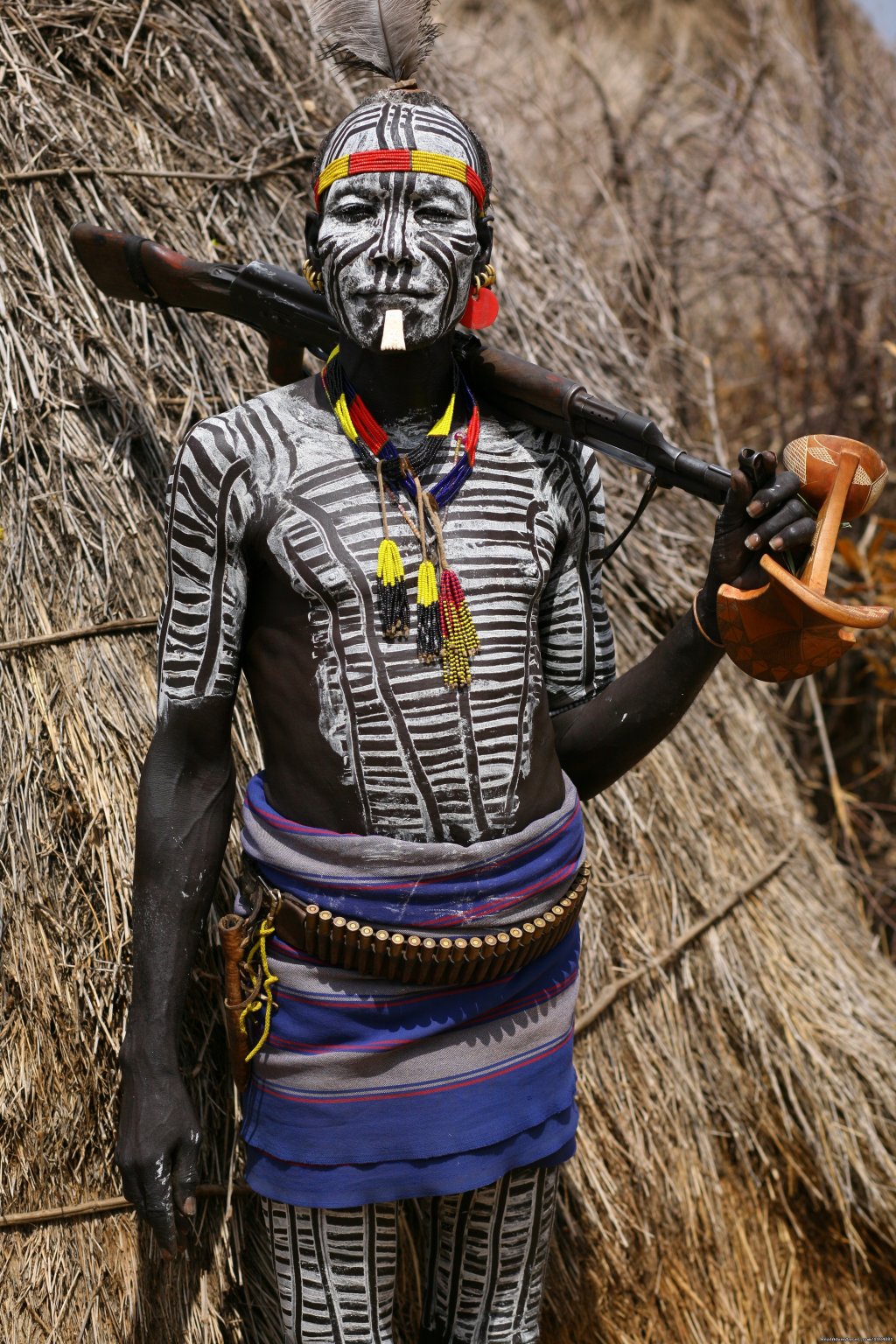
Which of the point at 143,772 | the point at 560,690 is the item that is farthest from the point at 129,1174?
the point at 560,690

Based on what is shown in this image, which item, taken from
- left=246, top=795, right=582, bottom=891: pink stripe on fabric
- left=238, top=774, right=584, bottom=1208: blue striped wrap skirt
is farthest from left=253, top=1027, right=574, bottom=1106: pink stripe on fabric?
left=246, top=795, right=582, bottom=891: pink stripe on fabric

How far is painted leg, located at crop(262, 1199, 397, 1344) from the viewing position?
1.73 metres

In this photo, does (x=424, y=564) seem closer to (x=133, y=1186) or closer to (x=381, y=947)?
(x=381, y=947)

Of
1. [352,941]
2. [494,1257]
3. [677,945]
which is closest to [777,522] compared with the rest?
[352,941]

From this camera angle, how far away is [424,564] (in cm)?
164

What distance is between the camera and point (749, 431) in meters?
4.70

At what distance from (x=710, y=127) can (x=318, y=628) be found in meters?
4.22

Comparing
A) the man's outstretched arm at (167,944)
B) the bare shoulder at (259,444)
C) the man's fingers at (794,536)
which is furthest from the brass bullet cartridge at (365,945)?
the man's fingers at (794,536)

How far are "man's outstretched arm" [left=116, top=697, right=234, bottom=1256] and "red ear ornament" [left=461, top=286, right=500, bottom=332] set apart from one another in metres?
0.62

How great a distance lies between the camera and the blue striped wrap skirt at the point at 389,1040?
1645mm

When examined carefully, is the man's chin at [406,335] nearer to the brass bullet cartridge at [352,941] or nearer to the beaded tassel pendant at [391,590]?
the beaded tassel pendant at [391,590]

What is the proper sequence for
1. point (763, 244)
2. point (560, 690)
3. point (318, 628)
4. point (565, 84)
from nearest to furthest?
1. point (318, 628)
2. point (560, 690)
3. point (763, 244)
4. point (565, 84)

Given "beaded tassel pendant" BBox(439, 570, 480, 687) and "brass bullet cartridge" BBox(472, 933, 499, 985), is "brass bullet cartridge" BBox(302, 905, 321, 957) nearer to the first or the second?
"brass bullet cartridge" BBox(472, 933, 499, 985)

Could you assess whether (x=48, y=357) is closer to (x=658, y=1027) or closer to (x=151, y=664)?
A: (x=151, y=664)
